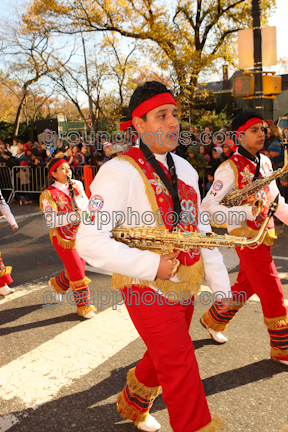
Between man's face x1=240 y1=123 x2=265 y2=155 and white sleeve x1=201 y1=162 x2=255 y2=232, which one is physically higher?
man's face x1=240 y1=123 x2=265 y2=155

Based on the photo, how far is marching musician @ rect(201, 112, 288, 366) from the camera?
11.3 ft

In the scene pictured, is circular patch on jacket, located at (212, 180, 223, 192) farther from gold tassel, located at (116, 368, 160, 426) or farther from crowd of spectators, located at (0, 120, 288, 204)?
gold tassel, located at (116, 368, 160, 426)

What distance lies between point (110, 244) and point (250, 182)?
82.3 inches

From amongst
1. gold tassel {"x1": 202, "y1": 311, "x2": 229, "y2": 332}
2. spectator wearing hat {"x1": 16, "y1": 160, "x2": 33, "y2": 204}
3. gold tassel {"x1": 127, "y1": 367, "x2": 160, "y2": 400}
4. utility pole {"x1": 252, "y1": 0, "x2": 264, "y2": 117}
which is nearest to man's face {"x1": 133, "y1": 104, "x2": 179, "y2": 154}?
gold tassel {"x1": 127, "y1": 367, "x2": 160, "y2": 400}

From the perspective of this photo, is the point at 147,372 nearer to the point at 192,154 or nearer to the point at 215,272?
the point at 215,272

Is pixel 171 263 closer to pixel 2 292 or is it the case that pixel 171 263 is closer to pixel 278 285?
pixel 278 285

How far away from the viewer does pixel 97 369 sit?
358 centimetres

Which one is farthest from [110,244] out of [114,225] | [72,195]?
[72,195]

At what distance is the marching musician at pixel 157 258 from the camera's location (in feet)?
6.87

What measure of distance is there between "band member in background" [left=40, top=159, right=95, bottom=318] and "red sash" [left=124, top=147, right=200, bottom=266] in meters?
2.48

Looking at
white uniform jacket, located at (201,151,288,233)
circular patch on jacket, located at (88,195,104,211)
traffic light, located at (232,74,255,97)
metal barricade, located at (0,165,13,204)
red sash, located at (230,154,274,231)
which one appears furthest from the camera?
metal barricade, located at (0,165,13,204)

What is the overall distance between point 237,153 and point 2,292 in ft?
12.7

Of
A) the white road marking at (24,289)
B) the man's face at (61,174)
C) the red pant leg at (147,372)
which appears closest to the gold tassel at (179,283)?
the red pant leg at (147,372)

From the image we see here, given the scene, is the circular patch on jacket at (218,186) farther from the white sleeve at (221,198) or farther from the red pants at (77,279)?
the red pants at (77,279)
